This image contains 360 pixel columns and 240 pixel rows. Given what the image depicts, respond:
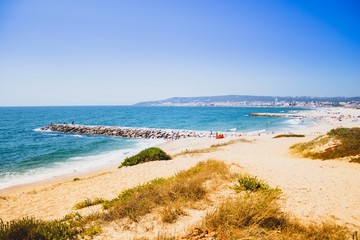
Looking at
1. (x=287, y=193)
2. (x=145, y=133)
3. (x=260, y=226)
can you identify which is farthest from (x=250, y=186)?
(x=145, y=133)

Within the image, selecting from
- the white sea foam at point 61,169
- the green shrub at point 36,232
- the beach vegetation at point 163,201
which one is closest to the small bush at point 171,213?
the beach vegetation at point 163,201

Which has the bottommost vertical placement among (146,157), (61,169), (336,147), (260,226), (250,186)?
(61,169)

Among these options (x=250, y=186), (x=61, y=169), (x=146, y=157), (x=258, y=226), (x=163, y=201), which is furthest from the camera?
(x=61, y=169)

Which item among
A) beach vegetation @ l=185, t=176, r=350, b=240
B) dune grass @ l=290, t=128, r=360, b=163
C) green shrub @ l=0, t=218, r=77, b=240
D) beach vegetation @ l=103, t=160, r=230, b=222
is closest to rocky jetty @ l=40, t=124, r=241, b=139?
dune grass @ l=290, t=128, r=360, b=163

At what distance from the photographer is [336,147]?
49.1 feet

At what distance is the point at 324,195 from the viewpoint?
268 inches

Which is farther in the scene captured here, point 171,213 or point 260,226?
point 171,213

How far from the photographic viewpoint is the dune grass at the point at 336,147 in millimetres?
13984

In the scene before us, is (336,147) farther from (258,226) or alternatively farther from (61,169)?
(61,169)

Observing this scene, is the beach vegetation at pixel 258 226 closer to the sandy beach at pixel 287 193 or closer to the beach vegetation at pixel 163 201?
the sandy beach at pixel 287 193

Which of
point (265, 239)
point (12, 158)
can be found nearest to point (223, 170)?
point (265, 239)

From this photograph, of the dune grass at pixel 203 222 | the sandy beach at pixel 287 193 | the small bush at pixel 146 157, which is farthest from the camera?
the small bush at pixel 146 157

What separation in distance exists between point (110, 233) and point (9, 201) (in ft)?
30.7

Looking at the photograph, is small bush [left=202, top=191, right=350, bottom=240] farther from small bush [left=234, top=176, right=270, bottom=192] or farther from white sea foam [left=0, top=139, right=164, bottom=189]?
white sea foam [left=0, top=139, right=164, bottom=189]
